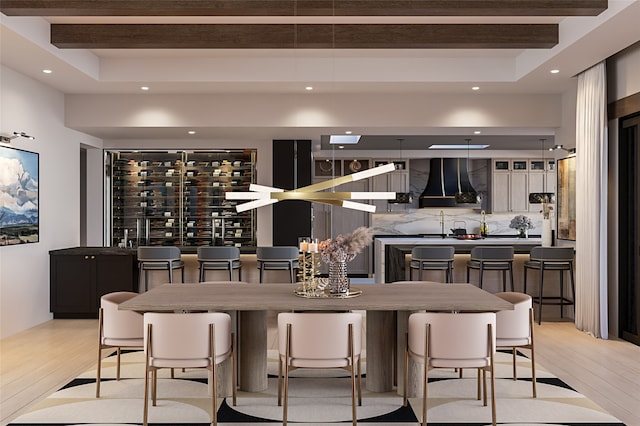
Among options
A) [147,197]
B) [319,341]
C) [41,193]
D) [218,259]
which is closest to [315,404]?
[319,341]

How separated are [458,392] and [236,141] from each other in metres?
5.70

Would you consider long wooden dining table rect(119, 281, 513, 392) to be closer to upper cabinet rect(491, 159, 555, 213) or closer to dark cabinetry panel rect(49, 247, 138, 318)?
dark cabinetry panel rect(49, 247, 138, 318)

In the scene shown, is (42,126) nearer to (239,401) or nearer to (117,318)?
(117,318)

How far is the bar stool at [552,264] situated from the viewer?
7.07 m

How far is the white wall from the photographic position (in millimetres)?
6422

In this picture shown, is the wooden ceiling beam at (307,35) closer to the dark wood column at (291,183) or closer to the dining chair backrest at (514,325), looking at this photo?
the dining chair backrest at (514,325)

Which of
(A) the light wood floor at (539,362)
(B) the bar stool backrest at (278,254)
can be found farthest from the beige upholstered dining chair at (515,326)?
(B) the bar stool backrest at (278,254)

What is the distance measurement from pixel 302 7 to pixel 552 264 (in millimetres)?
4360

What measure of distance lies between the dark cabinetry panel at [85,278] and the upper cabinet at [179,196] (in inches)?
75.8

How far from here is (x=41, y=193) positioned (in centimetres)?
709

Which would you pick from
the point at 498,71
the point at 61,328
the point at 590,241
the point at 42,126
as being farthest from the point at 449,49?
the point at 61,328

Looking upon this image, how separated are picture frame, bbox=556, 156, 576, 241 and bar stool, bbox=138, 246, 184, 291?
4708mm

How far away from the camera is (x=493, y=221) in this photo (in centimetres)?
1241

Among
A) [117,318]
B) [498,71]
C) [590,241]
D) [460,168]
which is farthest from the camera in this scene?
[460,168]
